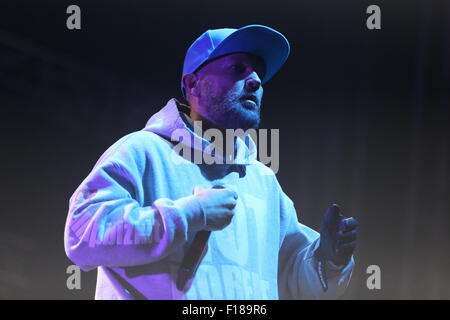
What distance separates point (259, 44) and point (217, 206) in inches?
24.1

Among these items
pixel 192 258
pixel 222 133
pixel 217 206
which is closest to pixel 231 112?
pixel 222 133

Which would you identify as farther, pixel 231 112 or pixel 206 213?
pixel 231 112

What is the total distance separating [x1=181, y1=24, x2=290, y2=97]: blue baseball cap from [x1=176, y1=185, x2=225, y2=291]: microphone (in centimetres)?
48

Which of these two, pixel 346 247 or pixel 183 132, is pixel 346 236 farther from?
pixel 183 132

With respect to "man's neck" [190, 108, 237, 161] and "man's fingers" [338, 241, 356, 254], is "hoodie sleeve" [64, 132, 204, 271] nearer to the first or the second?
"man's neck" [190, 108, 237, 161]

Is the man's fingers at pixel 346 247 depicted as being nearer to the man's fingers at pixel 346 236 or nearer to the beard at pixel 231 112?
the man's fingers at pixel 346 236

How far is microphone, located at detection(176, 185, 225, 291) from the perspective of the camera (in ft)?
5.64

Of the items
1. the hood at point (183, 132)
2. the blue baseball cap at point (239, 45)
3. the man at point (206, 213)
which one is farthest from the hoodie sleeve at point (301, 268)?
the blue baseball cap at point (239, 45)

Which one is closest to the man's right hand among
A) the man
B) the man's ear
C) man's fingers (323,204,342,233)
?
the man

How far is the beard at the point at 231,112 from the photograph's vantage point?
6.40 ft

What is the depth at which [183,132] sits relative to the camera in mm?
1882

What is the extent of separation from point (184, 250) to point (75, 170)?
2.18 feet

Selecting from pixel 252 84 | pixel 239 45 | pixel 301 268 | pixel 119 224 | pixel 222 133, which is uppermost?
pixel 239 45
